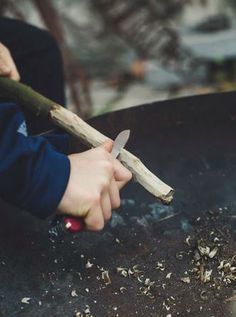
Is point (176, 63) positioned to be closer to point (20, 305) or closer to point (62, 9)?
point (62, 9)

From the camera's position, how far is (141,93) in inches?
111

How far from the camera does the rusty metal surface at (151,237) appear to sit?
102 cm

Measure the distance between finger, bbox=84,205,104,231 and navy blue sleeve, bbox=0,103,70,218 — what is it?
5 centimetres

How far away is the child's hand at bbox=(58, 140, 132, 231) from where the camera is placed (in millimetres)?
920

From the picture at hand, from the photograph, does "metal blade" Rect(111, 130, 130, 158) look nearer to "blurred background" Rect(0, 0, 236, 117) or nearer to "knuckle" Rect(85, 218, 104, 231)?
"knuckle" Rect(85, 218, 104, 231)

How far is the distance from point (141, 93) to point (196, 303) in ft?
6.22

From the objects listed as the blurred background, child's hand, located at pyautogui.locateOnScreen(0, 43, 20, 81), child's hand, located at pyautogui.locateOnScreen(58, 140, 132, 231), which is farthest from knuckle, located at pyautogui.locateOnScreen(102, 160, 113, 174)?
the blurred background

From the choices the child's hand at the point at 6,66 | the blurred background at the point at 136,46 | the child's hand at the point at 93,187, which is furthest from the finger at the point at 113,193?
the blurred background at the point at 136,46

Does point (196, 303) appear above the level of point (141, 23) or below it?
above

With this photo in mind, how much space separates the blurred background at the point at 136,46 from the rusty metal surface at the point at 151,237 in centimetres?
84

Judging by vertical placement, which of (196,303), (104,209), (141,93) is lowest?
(141,93)

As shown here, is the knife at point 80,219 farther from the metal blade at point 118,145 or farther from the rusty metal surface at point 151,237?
the rusty metal surface at point 151,237

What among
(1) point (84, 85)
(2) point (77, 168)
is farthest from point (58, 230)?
(1) point (84, 85)

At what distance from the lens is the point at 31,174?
92 centimetres
